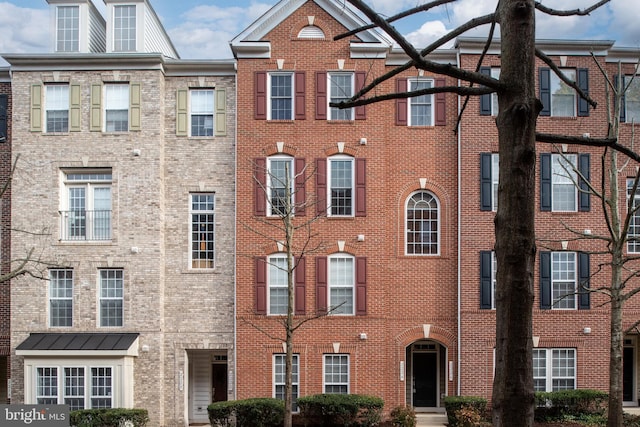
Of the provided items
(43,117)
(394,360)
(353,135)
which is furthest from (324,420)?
(43,117)

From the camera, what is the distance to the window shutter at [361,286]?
2244 cm

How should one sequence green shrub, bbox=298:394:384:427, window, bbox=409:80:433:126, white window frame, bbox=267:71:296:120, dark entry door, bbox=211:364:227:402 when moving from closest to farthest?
green shrub, bbox=298:394:384:427
white window frame, bbox=267:71:296:120
window, bbox=409:80:433:126
dark entry door, bbox=211:364:227:402

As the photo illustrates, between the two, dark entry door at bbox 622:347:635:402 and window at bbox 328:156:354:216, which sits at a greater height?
window at bbox 328:156:354:216

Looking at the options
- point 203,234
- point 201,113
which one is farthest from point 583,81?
point 203,234

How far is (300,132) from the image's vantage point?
22.8 m

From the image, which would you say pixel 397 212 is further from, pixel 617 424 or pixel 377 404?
pixel 617 424

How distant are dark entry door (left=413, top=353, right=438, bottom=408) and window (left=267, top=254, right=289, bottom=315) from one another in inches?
226

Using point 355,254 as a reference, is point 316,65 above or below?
above

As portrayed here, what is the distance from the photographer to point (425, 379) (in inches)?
979

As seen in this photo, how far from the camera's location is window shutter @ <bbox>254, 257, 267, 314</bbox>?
22.5 meters

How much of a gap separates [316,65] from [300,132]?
236cm

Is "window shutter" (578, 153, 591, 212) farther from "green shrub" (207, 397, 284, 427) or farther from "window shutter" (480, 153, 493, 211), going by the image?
"green shrub" (207, 397, 284, 427)

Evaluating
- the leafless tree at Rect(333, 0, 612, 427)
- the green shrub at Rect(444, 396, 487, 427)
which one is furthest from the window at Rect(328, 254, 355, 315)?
the leafless tree at Rect(333, 0, 612, 427)

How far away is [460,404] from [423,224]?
6101 millimetres
